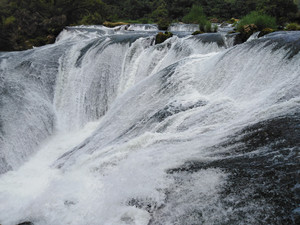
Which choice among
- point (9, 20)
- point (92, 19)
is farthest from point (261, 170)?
point (92, 19)

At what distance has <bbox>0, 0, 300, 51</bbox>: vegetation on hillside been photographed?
13.1 m

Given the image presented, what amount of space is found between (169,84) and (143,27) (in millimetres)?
10792

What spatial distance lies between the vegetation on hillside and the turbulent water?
214 inches

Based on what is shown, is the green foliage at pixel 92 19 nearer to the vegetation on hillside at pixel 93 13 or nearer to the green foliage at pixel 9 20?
the vegetation on hillside at pixel 93 13

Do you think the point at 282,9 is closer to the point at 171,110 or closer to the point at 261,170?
the point at 171,110

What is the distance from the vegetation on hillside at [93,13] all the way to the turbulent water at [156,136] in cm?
544

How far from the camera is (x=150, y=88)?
Result: 18.8 feet

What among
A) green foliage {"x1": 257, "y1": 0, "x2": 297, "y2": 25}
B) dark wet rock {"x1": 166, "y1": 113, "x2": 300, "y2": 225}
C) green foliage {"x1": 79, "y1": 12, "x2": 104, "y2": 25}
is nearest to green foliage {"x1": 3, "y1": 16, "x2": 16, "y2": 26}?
green foliage {"x1": 79, "y1": 12, "x2": 104, "y2": 25}

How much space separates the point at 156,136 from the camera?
404cm

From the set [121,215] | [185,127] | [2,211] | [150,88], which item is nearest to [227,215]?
[121,215]

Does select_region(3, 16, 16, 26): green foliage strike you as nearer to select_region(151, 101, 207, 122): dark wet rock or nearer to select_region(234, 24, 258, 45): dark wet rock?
Result: select_region(234, 24, 258, 45): dark wet rock

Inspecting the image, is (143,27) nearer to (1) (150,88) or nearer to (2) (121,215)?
(1) (150,88)

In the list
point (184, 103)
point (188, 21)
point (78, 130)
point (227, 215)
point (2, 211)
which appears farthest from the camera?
point (188, 21)

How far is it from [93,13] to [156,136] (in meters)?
19.1
